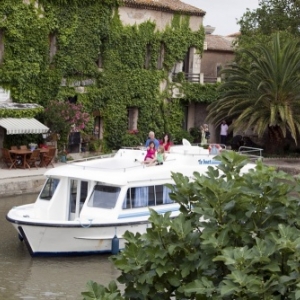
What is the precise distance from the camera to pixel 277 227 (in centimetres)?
750

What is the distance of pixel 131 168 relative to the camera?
1997 cm

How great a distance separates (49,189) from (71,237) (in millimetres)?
1947

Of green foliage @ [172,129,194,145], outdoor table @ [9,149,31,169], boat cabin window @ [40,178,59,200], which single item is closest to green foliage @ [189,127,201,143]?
green foliage @ [172,129,194,145]

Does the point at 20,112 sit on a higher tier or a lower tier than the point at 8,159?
higher

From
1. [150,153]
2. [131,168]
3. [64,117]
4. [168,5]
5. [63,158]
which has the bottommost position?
[63,158]

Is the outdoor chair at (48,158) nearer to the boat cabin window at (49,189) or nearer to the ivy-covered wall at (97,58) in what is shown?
the ivy-covered wall at (97,58)

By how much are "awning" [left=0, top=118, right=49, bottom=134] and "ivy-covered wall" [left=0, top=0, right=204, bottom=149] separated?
4.65 ft

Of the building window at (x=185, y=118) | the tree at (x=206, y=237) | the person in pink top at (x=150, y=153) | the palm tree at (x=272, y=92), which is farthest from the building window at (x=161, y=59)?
the tree at (x=206, y=237)

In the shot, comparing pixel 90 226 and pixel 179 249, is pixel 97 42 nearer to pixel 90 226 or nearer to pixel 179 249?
pixel 90 226

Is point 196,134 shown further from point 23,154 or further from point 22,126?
point 23,154

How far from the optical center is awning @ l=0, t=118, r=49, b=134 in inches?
1166

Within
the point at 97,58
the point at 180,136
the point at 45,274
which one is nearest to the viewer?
the point at 45,274

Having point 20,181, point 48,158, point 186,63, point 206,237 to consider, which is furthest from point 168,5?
point 206,237

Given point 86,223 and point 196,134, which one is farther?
point 196,134
